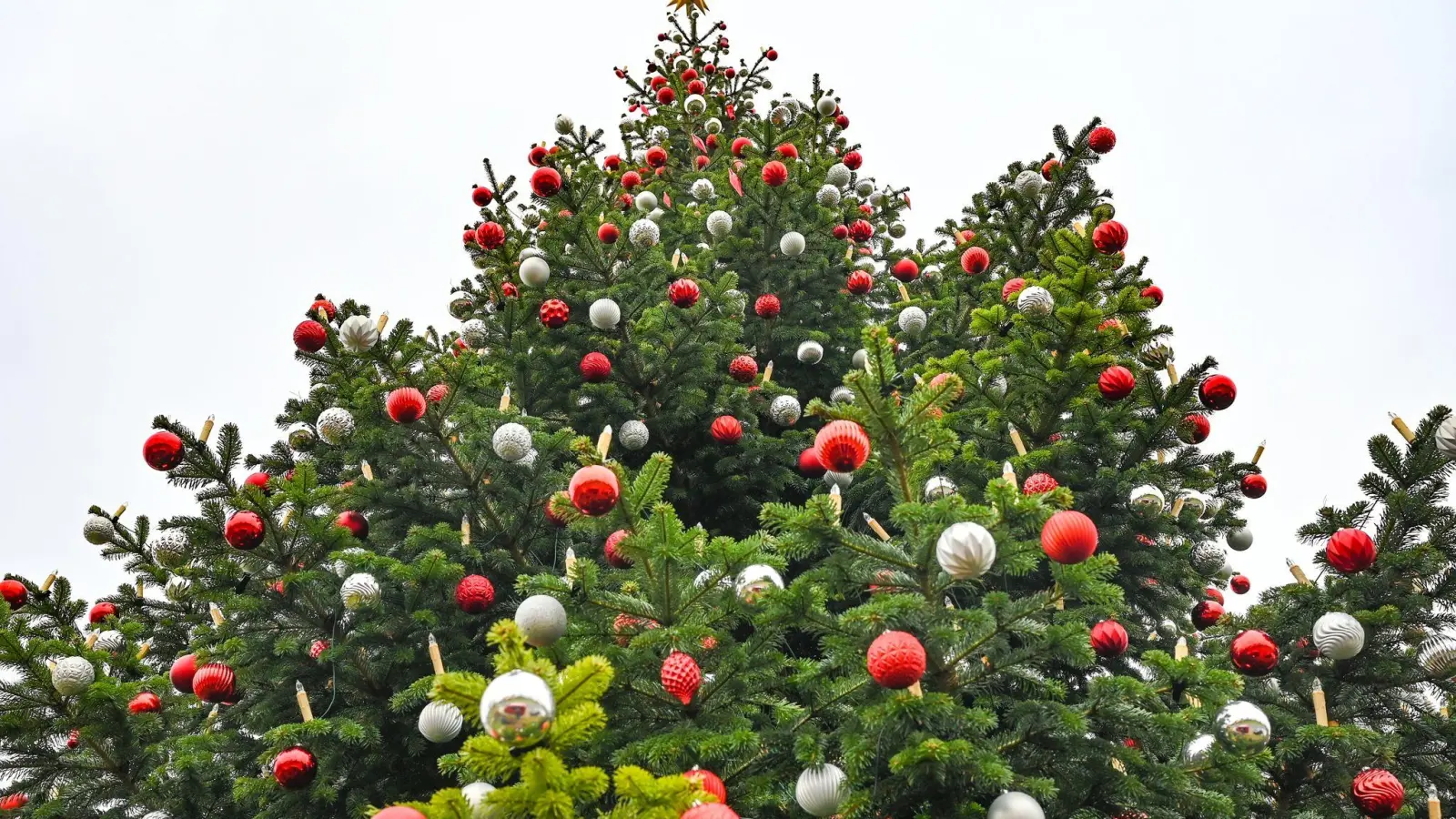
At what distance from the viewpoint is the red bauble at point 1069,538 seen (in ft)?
10.5

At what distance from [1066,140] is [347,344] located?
5146mm

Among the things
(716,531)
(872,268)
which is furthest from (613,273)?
(872,268)

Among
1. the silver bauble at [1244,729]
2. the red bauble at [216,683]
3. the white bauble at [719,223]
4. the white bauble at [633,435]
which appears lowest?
the silver bauble at [1244,729]

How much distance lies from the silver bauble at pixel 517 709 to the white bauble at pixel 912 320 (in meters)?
4.99

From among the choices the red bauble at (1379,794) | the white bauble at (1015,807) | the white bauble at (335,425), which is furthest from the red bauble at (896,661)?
the white bauble at (335,425)

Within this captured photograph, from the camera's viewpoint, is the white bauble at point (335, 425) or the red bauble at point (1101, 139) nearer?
the white bauble at point (335, 425)

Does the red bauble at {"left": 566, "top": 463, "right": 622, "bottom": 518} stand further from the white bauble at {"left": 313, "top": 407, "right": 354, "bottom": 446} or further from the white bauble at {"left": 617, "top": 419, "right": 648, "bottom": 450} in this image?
the white bauble at {"left": 617, "top": 419, "right": 648, "bottom": 450}

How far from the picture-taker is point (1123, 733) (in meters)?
3.66

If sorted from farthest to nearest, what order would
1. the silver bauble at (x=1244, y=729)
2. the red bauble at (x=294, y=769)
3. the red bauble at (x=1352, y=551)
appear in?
1. the red bauble at (x=1352, y=551)
2. the red bauble at (x=294, y=769)
3. the silver bauble at (x=1244, y=729)

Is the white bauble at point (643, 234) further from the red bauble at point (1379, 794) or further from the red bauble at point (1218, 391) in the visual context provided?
the red bauble at point (1379, 794)

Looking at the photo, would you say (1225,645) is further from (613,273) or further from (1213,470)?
(613,273)

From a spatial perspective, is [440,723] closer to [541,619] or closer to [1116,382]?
[541,619]

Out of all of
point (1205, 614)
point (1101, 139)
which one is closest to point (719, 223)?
point (1101, 139)

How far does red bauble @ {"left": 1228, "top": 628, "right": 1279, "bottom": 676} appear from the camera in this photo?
4.20 meters
